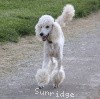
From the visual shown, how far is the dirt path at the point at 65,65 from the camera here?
330 inches

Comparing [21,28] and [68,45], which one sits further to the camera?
[21,28]

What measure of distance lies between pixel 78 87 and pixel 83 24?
24.6 ft

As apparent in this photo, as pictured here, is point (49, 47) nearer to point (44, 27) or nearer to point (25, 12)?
point (44, 27)

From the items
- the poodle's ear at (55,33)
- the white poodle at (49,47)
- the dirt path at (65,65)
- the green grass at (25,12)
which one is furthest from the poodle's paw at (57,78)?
the green grass at (25,12)

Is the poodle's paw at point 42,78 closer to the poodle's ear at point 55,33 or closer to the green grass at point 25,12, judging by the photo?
the poodle's ear at point 55,33

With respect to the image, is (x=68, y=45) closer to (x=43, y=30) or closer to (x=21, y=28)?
(x=21, y=28)

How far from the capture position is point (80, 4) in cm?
1886

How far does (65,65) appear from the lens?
10.3m

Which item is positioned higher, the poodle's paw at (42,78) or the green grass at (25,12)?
the green grass at (25,12)

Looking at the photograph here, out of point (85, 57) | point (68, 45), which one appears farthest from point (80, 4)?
point (85, 57)

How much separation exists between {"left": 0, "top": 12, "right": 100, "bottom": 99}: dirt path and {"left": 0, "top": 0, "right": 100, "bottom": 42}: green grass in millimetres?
443

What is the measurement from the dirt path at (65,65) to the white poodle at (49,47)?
0.76 ft

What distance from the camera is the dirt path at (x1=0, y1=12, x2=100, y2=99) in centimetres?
839

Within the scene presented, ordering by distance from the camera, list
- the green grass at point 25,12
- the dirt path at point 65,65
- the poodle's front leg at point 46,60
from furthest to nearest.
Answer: the green grass at point 25,12 → the poodle's front leg at point 46,60 → the dirt path at point 65,65
